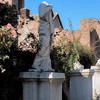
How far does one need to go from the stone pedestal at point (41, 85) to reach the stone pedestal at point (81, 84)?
1.44 meters

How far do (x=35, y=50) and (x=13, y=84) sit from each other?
86 centimetres

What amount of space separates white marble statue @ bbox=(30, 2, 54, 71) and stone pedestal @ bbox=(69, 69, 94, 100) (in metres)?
1.47

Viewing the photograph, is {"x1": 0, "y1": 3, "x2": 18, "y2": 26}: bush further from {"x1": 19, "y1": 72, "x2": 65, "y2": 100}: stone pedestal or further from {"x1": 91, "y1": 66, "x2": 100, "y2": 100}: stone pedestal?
{"x1": 91, "y1": 66, "x2": 100, "y2": 100}: stone pedestal

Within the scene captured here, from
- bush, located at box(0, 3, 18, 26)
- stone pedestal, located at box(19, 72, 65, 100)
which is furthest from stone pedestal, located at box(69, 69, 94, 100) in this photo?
bush, located at box(0, 3, 18, 26)

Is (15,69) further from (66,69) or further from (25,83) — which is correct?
(66,69)

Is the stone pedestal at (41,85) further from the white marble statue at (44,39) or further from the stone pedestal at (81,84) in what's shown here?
the stone pedestal at (81,84)

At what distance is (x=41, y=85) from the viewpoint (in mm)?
7012

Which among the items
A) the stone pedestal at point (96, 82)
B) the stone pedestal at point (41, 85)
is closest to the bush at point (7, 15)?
the stone pedestal at point (41, 85)

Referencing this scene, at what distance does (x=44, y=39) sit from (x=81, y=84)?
1810 mm

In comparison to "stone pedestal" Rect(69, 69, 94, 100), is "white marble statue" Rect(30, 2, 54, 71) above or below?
above

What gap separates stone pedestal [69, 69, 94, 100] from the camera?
8492 mm

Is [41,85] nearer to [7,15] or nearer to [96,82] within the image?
[7,15]

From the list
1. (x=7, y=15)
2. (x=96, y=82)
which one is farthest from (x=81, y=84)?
(x=7, y=15)

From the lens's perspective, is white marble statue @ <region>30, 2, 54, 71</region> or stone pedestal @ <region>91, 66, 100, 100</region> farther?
stone pedestal @ <region>91, 66, 100, 100</region>
